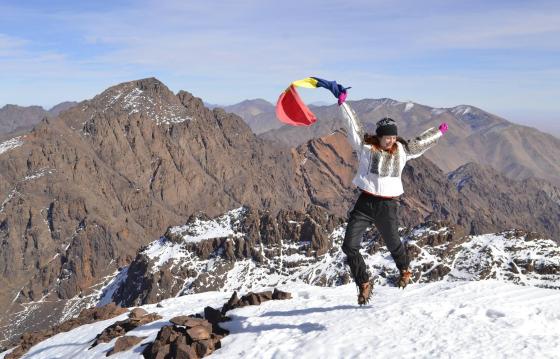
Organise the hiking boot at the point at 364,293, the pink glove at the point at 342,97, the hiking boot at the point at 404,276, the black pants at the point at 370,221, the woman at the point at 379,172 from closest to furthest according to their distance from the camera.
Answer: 1. the woman at the point at 379,172
2. the pink glove at the point at 342,97
3. the black pants at the point at 370,221
4. the hiking boot at the point at 404,276
5. the hiking boot at the point at 364,293

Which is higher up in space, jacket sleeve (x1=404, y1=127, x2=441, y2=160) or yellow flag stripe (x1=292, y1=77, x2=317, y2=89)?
yellow flag stripe (x1=292, y1=77, x2=317, y2=89)

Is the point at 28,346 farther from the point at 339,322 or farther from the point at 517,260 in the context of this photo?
the point at 517,260

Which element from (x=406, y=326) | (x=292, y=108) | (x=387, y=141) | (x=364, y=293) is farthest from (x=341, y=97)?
A: (x=406, y=326)

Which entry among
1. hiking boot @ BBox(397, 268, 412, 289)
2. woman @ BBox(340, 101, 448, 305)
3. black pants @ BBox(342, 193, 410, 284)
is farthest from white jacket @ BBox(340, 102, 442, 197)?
hiking boot @ BBox(397, 268, 412, 289)

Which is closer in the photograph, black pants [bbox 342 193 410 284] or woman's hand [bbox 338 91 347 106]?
woman's hand [bbox 338 91 347 106]

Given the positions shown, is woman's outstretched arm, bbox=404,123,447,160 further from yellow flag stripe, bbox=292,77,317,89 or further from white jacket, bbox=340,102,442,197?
yellow flag stripe, bbox=292,77,317,89

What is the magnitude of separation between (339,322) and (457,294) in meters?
4.39

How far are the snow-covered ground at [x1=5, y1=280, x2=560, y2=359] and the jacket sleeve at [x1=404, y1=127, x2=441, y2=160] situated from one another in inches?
178

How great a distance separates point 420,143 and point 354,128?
6.24 feet

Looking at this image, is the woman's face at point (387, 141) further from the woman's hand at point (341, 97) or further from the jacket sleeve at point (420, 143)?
the woman's hand at point (341, 97)

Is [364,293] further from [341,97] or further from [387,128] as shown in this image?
[341,97]

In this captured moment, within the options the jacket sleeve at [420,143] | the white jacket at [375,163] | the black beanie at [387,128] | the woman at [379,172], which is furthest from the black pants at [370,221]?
the black beanie at [387,128]

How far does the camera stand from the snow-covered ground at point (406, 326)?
36.8 feet

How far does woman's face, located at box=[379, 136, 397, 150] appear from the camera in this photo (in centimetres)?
1205
